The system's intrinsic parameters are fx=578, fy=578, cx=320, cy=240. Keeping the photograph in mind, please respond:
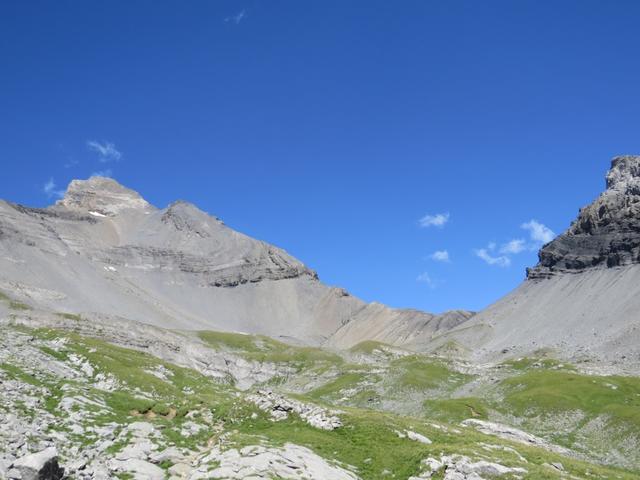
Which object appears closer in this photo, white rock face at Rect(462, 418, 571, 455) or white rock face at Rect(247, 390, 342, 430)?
white rock face at Rect(247, 390, 342, 430)

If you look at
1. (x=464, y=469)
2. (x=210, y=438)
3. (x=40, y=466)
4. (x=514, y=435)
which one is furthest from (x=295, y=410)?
(x=514, y=435)

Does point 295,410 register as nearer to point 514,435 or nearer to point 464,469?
point 464,469

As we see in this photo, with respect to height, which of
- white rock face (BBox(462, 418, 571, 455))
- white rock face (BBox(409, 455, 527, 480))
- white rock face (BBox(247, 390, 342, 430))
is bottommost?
white rock face (BBox(409, 455, 527, 480))

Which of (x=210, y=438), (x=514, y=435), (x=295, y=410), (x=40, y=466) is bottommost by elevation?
(x=514, y=435)

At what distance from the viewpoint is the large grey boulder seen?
2383 centimetres

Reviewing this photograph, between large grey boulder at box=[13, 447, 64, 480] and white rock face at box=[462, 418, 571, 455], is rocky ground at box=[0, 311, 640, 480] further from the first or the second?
white rock face at box=[462, 418, 571, 455]

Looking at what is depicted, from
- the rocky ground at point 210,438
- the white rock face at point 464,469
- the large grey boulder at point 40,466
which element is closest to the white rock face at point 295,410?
the rocky ground at point 210,438

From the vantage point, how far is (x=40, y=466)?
79.4ft

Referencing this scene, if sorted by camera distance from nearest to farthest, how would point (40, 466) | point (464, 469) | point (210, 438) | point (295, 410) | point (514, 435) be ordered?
1. point (40, 466)
2. point (464, 469)
3. point (210, 438)
4. point (295, 410)
5. point (514, 435)

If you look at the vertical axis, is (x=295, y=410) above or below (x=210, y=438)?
above

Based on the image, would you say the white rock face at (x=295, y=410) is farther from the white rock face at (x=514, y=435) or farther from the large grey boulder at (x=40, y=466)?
the white rock face at (x=514, y=435)

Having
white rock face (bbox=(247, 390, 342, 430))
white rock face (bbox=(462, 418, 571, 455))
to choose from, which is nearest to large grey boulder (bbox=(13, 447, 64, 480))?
white rock face (bbox=(247, 390, 342, 430))

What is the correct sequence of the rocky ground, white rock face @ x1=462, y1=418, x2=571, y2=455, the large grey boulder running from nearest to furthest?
the large grey boulder → the rocky ground → white rock face @ x1=462, y1=418, x2=571, y2=455

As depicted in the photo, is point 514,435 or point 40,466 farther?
point 514,435
